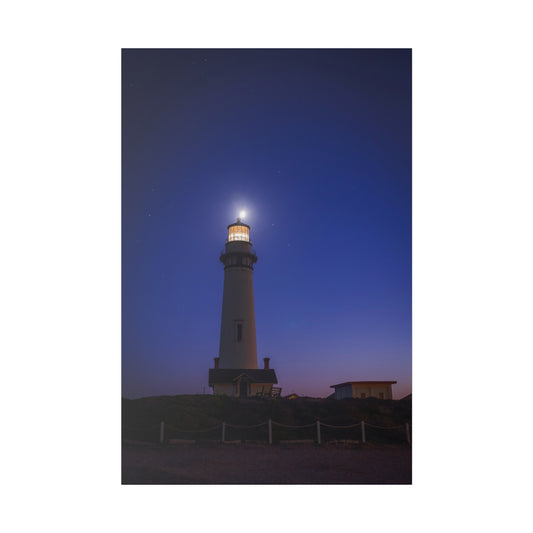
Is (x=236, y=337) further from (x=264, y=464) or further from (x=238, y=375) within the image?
(x=264, y=464)

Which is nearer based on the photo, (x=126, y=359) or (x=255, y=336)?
(x=126, y=359)

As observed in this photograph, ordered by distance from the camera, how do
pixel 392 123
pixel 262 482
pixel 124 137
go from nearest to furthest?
1. pixel 262 482
2. pixel 124 137
3. pixel 392 123

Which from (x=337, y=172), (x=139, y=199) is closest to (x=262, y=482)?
(x=139, y=199)

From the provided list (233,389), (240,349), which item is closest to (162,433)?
(233,389)

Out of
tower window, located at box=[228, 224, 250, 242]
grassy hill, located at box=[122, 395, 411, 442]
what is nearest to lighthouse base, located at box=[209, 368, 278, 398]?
grassy hill, located at box=[122, 395, 411, 442]

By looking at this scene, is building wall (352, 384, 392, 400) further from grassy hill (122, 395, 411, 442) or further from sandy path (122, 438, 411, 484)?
A: sandy path (122, 438, 411, 484)
